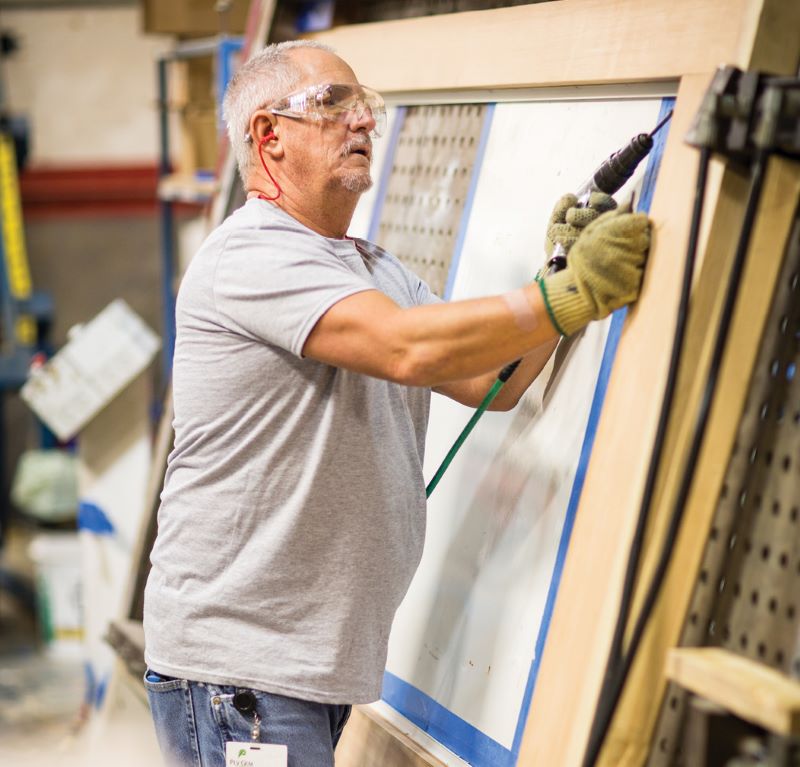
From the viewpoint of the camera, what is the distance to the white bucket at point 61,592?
13.6 feet

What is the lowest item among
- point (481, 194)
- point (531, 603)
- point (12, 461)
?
point (12, 461)

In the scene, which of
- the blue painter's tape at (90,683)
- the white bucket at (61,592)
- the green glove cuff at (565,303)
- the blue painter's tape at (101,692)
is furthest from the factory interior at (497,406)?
the white bucket at (61,592)

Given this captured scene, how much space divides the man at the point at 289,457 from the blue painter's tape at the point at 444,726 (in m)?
0.18

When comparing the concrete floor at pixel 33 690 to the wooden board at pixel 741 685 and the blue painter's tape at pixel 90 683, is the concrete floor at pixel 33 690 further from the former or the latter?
the wooden board at pixel 741 685

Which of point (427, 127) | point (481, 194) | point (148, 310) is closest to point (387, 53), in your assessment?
point (427, 127)

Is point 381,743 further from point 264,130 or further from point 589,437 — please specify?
point 264,130

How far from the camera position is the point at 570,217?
149 cm

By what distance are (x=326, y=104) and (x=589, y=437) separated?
656mm

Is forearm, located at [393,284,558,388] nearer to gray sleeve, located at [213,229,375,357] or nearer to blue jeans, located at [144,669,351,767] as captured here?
gray sleeve, located at [213,229,375,357]

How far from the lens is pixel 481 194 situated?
1848 mm

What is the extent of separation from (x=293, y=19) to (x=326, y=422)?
1303 mm

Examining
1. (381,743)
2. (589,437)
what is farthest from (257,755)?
(589,437)

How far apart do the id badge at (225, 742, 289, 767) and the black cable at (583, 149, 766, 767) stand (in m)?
0.51

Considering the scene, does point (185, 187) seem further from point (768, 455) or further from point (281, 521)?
point (768, 455)
